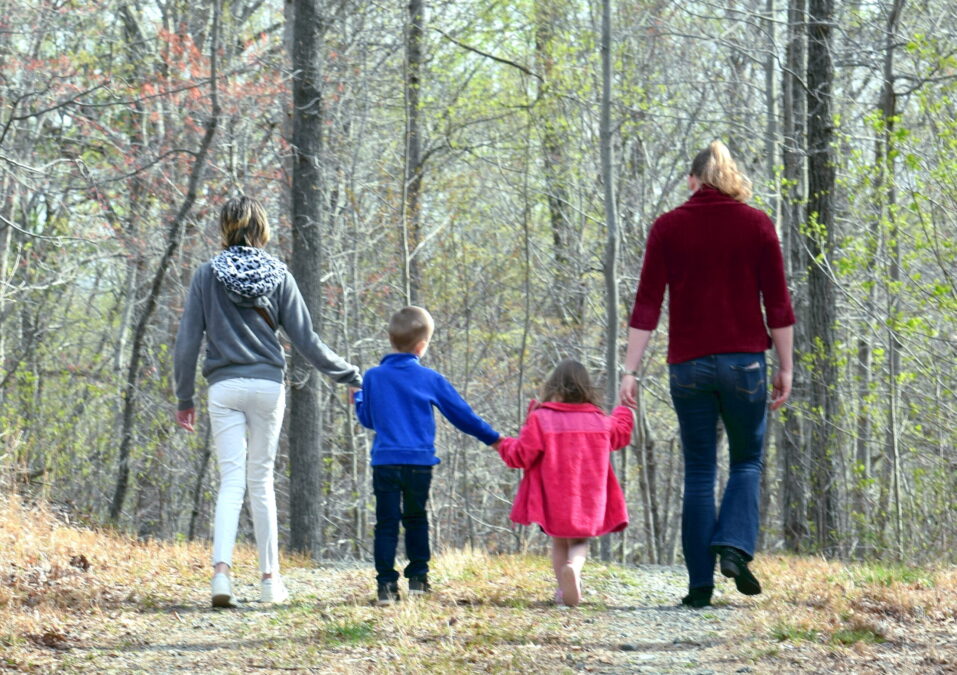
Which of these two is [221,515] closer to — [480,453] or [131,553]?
[131,553]

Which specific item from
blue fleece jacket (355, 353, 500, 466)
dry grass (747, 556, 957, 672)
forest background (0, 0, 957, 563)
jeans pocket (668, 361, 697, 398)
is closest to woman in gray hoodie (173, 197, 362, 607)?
blue fleece jacket (355, 353, 500, 466)

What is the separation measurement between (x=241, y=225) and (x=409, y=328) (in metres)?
1.00

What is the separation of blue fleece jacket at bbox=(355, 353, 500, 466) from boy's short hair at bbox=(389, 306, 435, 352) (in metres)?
0.07

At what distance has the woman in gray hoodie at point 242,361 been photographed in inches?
233

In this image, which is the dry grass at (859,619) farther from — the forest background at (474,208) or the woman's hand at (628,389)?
the forest background at (474,208)

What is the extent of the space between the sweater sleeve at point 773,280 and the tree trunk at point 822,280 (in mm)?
5433

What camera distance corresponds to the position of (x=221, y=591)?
5895 millimetres

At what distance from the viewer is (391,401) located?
6.04m

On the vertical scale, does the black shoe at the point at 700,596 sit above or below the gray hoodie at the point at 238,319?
below

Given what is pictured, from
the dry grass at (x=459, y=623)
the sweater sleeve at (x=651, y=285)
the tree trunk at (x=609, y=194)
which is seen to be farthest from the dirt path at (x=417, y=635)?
the tree trunk at (x=609, y=194)

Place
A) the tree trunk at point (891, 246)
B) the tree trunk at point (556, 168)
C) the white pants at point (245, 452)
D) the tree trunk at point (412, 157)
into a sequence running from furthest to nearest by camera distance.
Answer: the tree trunk at point (556, 168) < the tree trunk at point (412, 157) < the tree trunk at point (891, 246) < the white pants at point (245, 452)

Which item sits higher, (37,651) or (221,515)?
(221,515)

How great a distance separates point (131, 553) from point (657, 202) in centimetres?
1097

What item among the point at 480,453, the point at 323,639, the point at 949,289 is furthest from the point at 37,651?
the point at 480,453
